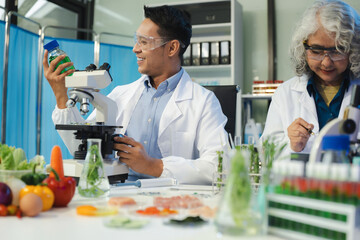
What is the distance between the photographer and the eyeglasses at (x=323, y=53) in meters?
1.80

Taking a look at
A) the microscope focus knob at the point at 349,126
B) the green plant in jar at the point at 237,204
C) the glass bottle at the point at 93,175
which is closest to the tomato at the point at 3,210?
the glass bottle at the point at 93,175

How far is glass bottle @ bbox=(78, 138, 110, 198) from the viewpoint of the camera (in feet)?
3.71

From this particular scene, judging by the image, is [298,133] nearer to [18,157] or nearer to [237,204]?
[237,204]

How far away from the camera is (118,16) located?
16.7 ft

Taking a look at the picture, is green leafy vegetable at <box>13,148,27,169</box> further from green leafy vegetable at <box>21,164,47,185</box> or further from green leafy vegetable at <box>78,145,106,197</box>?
green leafy vegetable at <box>78,145,106,197</box>

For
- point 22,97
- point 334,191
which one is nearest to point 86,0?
point 22,97

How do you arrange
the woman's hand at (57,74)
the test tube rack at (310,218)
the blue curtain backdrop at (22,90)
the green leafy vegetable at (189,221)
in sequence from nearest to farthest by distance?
the test tube rack at (310,218) → the green leafy vegetable at (189,221) → the woman's hand at (57,74) → the blue curtain backdrop at (22,90)

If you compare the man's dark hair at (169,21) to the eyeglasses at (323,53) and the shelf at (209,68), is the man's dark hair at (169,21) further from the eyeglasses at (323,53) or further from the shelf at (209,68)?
the shelf at (209,68)

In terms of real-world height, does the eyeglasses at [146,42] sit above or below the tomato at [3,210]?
above

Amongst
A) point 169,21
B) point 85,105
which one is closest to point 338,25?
point 169,21

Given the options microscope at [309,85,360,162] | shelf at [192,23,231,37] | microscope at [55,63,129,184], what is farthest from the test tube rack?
shelf at [192,23,231,37]

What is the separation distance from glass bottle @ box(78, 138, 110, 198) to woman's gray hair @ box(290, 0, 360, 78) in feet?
4.10

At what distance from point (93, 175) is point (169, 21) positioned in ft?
3.95

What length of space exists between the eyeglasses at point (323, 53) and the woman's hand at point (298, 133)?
42cm
